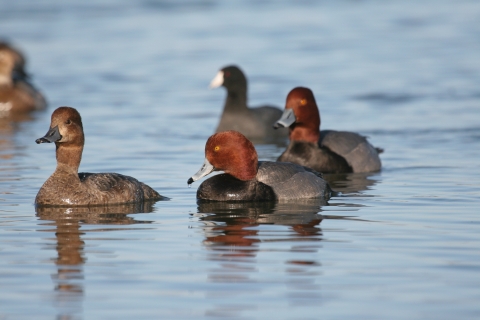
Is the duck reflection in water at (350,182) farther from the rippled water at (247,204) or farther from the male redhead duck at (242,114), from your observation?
the male redhead duck at (242,114)

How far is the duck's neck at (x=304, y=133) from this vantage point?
13.4 metres

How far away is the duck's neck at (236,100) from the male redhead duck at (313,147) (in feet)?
13.3

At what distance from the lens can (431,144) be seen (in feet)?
50.2

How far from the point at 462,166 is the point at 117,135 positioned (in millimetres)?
6160

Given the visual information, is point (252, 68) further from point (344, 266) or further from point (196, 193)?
point (344, 266)

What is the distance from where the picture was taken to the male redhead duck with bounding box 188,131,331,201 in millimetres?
10516

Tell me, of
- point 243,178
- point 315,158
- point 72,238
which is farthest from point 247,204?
point 315,158

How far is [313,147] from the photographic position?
43.9 ft


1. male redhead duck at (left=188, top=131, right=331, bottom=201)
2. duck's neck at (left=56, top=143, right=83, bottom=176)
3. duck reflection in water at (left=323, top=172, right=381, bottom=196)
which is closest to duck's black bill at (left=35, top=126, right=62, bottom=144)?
duck's neck at (left=56, top=143, right=83, bottom=176)

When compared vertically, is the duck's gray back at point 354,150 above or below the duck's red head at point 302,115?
below

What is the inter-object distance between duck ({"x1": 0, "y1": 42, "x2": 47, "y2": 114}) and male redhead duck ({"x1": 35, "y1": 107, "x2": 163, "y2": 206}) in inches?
412

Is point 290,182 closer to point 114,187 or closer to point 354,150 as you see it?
point 114,187

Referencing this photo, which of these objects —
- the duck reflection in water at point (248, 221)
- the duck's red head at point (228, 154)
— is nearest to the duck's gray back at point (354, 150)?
the duck reflection in water at point (248, 221)

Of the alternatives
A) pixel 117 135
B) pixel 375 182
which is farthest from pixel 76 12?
pixel 375 182
